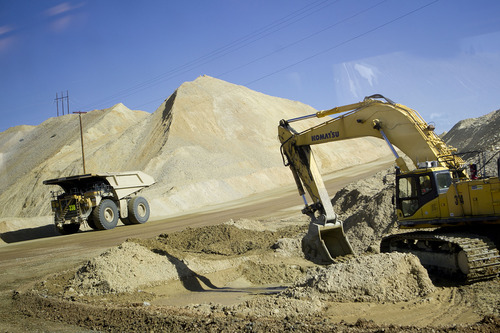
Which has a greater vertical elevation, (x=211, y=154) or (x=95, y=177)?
(x=211, y=154)

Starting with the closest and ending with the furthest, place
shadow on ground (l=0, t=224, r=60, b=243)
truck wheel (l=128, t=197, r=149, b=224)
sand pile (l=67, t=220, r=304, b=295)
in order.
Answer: sand pile (l=67, t=220, r=304, b=295)
shadow on ground (l=0, t=224, r=60, b=243)
truck wheel (l=128, t=197, r=149, b=224)

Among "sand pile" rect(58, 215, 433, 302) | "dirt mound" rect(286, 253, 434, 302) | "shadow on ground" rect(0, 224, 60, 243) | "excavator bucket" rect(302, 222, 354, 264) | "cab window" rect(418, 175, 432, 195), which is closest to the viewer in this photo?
"dirt mound" rect(286, 253, 434, 302)

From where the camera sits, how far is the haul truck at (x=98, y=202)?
24531mm

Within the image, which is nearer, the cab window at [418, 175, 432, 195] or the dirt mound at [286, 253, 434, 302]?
the dirt mound at [286, 253, 434, 302]

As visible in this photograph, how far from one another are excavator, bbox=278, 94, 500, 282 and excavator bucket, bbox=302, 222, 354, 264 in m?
0.02

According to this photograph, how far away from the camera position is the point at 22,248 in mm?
21328

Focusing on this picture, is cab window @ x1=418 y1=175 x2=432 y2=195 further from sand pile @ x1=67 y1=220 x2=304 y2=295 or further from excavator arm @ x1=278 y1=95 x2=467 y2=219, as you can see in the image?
sand pile @ x1=67 y1=220 x2=304 y2=295

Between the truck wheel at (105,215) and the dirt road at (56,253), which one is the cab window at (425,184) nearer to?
the dirt road at (56,253)

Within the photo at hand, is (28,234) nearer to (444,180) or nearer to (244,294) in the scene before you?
(244,294)

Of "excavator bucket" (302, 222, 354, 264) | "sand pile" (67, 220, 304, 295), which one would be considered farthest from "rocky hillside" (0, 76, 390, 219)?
"excavator bucket" (302, 222, 354, 264)

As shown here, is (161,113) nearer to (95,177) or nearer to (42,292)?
(95,177)

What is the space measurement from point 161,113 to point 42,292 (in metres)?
46.3

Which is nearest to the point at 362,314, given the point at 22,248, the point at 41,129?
the point at 22,248

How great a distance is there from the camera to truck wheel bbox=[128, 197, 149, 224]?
2636cm
